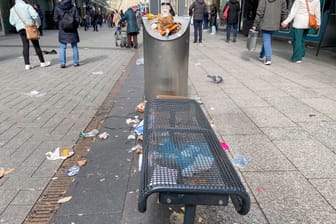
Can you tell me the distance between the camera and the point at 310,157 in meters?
2.89

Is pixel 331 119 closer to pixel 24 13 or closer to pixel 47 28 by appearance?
pixel 24 13

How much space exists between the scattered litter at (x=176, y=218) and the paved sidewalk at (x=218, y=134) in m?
0.05

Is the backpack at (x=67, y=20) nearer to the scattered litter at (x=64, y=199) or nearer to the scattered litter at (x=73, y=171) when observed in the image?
the scattered litter at (x=73, y=171)

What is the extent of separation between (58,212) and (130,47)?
1060cm

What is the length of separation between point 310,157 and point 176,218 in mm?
1658

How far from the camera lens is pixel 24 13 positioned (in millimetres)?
6957

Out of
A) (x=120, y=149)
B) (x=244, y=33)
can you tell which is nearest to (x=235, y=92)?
(x=120, y=149)

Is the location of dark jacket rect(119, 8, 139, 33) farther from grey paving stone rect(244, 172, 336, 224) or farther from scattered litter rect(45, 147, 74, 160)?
grey paving stone rect(244, 172, 336, 224)

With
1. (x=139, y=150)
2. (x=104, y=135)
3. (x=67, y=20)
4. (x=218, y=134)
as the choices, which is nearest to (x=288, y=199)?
(x=218, y=134)

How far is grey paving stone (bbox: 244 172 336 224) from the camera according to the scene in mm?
2059

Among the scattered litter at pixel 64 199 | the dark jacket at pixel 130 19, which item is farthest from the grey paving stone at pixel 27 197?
the dark jacket at pixel 130 19

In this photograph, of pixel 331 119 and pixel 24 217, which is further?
pixel 331 119

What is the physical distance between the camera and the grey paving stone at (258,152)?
274cm

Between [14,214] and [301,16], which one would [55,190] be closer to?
[14,214]
